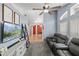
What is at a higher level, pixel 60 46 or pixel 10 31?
pixel 10 31

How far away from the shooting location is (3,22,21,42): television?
6.66 feet

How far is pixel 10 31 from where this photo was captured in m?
2.08

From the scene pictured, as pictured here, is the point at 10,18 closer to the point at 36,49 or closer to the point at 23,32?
the point at 23,32

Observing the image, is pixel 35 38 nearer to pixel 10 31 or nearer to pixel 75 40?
pixel 10 31

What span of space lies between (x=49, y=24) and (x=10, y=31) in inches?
30.3

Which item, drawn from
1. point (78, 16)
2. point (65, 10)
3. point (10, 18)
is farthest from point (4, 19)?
point (78, 16)

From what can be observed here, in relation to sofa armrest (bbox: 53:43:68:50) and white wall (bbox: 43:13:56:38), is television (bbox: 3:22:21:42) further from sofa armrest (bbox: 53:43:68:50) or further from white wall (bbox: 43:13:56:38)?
sofa armrest (bbox: 53:43:68:50)

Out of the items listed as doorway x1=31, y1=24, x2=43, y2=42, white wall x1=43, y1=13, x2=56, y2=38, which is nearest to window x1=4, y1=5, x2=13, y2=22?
doorway x1=31, y1=24, x2=43, y2=42

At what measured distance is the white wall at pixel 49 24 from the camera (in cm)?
227

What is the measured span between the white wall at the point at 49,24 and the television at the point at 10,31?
550 millimetres

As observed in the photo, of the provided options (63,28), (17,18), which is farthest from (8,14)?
(63,28)

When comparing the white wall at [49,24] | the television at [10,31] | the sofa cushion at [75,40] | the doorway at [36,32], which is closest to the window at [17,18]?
the television at [10,31]

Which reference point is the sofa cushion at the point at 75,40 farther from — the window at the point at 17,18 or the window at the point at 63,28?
the window at the point at 17,18

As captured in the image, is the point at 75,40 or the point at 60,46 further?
the point at 75,40
